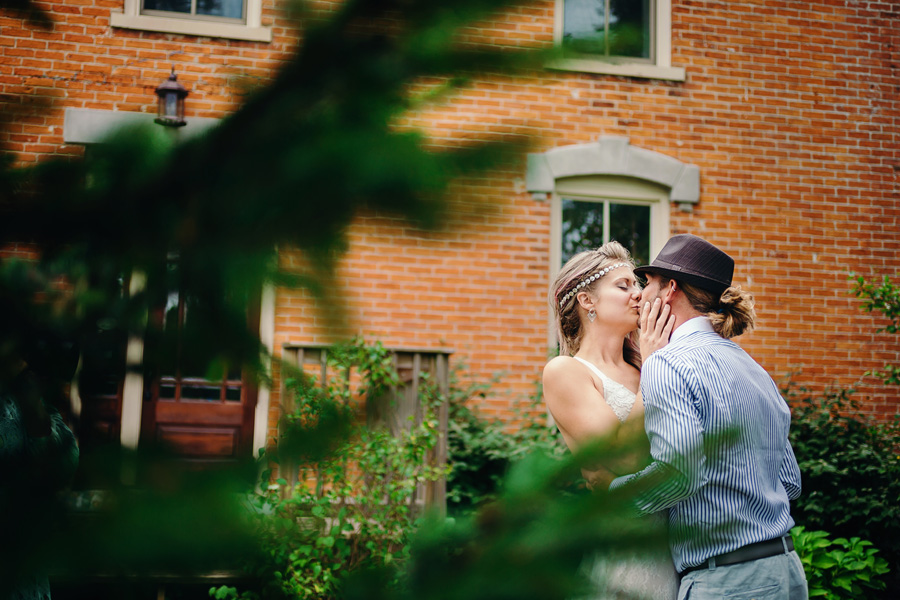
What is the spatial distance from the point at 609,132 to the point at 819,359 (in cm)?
294

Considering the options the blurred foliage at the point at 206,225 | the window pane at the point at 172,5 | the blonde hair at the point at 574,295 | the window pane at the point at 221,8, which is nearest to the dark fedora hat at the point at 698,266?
the blonde hair at the point at 574,295

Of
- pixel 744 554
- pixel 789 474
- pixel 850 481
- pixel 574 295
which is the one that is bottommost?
pixel 850 481

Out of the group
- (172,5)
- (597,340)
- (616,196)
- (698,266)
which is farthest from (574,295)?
(172,5)

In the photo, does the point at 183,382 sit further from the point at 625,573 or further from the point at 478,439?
the point at 478,439

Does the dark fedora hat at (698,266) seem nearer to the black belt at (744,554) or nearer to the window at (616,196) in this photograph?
the black belt at (744,554)

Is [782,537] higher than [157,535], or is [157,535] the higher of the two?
[157,535]

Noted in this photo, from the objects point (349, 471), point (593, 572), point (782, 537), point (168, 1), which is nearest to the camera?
point (593, 572)

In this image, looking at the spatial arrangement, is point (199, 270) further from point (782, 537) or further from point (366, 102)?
point (782, 537)

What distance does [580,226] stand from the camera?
24.6 ft

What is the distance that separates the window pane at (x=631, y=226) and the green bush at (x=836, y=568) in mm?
3111

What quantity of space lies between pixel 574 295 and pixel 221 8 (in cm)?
522

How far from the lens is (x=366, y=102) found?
0.49 metres

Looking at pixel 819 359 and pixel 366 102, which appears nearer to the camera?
pixel 366 102

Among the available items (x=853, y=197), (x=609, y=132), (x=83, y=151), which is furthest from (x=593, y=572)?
(x=853, y=197)
